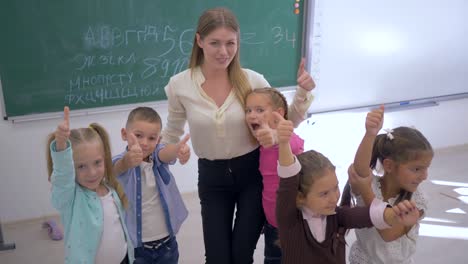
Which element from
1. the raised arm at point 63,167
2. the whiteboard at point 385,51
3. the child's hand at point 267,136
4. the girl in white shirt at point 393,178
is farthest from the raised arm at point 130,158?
the whiteboard at point 385,51

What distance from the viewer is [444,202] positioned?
3.63m

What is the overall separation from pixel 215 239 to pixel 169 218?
0.22 meters

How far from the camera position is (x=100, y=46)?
309 cm

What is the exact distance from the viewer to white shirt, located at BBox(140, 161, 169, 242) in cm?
183

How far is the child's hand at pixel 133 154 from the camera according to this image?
5.43ft

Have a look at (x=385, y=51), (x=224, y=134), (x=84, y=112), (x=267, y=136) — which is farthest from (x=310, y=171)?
(x=385, y=51)

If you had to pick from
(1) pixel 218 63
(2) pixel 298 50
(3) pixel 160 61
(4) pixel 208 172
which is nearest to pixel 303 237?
(4) pixel 208 172

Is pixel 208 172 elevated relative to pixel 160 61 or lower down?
lower down

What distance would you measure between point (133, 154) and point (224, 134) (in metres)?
0.39

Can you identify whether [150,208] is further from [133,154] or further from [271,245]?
[271,245]

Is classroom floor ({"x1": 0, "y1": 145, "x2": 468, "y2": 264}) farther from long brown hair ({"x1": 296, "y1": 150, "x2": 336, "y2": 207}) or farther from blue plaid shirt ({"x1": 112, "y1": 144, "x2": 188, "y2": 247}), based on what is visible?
long brown hair ({"x1": 296, "y1": 150, "x2": 336, "y2": 207})

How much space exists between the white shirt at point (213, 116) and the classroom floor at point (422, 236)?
1.20 metres

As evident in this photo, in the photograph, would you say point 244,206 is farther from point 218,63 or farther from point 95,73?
point 95,73

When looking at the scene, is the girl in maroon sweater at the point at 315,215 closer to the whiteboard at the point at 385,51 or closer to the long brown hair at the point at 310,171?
the long brown hair at the point at 310,171
